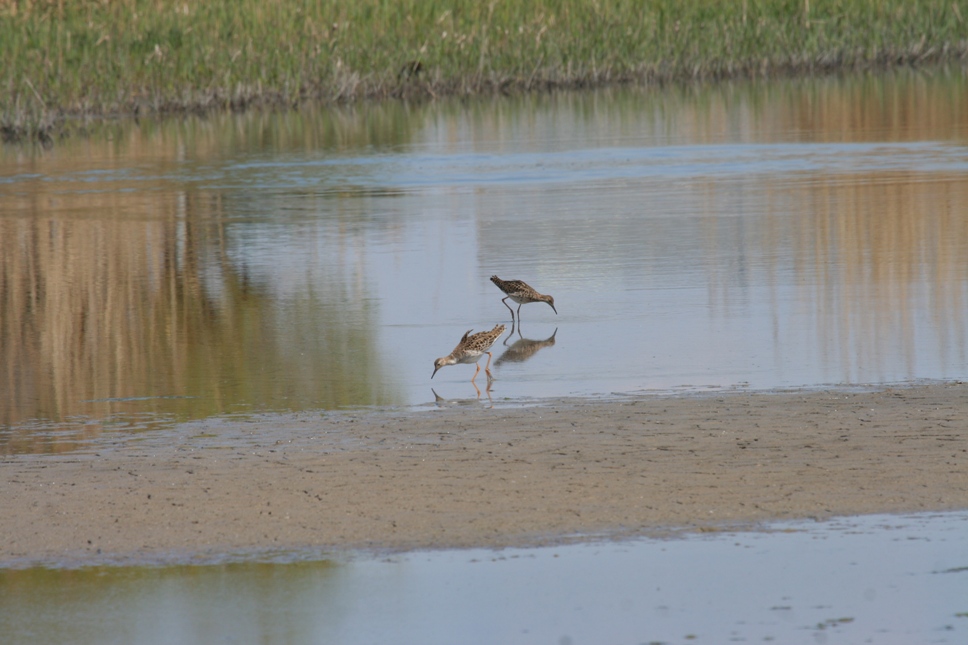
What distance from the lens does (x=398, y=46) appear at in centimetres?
3347

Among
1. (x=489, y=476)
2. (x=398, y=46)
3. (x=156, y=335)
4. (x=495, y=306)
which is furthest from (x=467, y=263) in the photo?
(x=398, y=46)

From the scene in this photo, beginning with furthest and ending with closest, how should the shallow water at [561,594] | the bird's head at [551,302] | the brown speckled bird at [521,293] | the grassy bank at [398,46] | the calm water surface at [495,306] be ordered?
the grassy bank at [398,46] < the bird's head at [551,302] < the brown speckled bird at [521,293] < the calm water surface at [495,306] < the shallow water at [561,594]

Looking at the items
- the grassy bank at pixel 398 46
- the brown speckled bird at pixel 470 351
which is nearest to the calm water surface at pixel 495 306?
the brown speckled bird at pixel 470 351

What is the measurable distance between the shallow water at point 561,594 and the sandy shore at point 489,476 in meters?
0.19

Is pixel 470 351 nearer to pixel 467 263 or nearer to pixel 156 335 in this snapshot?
pixel 156 335

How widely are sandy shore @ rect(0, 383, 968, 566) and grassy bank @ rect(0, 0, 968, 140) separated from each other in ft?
69.5

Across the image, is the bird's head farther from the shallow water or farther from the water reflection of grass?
the shallow water

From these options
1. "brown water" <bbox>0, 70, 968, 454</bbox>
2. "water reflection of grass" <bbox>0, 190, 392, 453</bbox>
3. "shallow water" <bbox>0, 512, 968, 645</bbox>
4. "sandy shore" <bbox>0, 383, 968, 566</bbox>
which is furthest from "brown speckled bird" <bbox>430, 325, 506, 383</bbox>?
→ "shallow water" <bbox>0, 512, 968, 645</bbox>

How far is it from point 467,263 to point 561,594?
27.6 feet

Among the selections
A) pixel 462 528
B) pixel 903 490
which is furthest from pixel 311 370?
pixel 903 490

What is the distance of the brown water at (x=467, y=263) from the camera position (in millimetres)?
9359

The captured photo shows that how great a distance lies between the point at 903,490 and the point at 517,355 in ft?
13.0

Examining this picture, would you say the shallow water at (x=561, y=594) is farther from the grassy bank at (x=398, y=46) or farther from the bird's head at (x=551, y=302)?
the grassy bank at (x=398, y=46)

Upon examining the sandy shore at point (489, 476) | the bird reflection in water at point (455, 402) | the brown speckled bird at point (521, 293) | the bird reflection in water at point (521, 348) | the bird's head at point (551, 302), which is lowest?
the sandy shore at point (489, 476)
